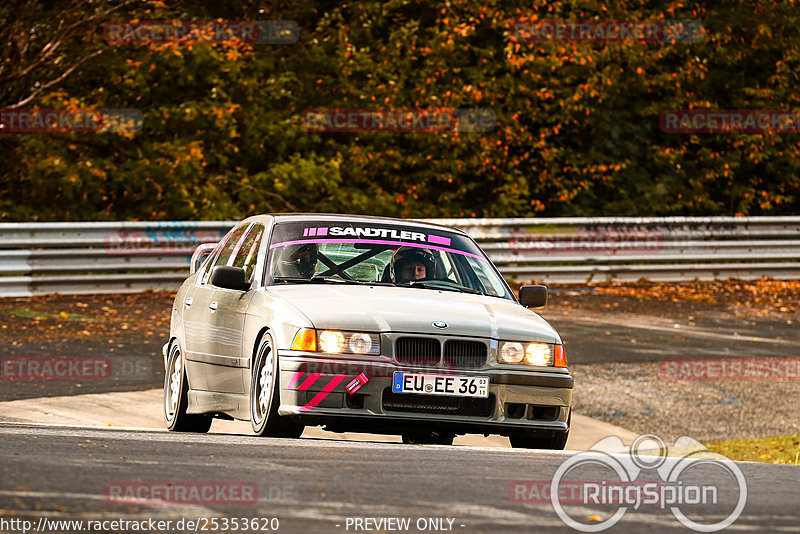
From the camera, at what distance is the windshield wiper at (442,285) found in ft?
31.7

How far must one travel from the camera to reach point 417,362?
8523 mm

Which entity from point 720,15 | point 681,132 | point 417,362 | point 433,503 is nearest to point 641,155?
point 681,132

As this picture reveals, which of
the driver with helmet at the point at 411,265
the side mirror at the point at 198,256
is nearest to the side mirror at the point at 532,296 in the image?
the driver with helmet at the point at 411,265

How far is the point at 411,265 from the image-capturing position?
981 centimetres

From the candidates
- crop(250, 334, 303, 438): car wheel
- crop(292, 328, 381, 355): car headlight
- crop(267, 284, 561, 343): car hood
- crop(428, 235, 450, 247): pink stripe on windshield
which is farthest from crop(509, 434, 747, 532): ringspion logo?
crop(428, 235, 450, 247): pink stripe on windshield

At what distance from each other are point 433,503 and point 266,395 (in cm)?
290

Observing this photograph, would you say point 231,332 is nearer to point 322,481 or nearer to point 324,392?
point 324,392

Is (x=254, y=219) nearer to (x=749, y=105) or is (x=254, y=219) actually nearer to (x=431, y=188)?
(x=431, y=188)

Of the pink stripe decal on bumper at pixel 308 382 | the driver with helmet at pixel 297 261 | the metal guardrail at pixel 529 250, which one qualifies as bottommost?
the metal guardrail at pixel 529 250

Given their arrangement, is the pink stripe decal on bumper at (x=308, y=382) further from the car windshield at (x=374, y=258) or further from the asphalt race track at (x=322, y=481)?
the car windshield at (x=374, y=258)

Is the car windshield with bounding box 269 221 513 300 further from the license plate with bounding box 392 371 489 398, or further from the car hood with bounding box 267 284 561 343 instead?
the license plate with bounding box 392 371 489 398

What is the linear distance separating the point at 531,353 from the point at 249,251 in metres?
2.40

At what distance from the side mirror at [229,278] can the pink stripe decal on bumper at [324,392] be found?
133cm

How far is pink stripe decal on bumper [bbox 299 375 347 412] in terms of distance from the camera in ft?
27.5
